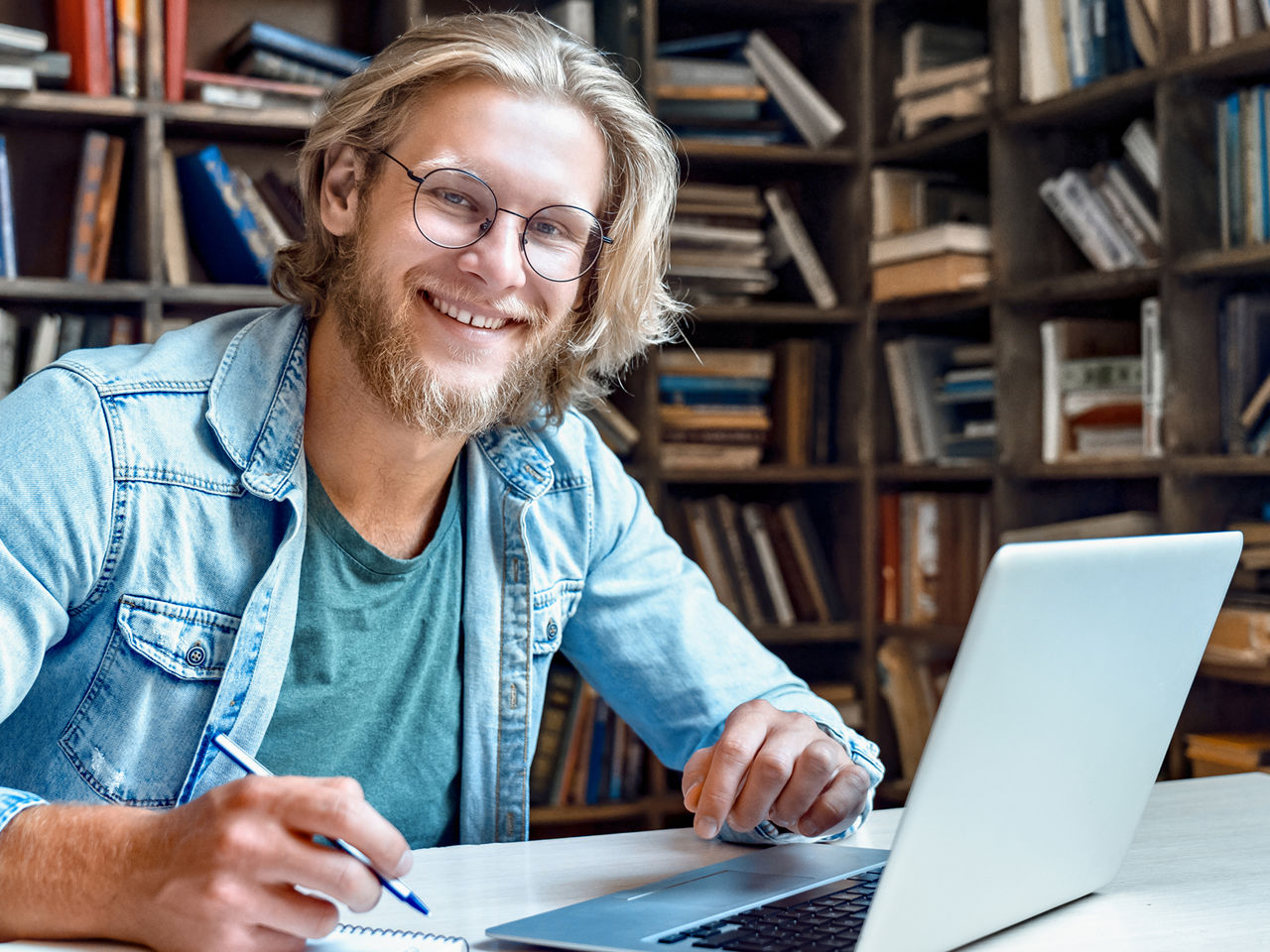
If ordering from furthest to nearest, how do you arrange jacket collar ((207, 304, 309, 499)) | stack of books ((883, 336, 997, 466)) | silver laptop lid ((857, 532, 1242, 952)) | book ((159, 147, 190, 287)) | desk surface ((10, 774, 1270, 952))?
stack of books ((883, 336, 997, 466)) < book ((159, 147, 190, 287)) < jacket collar ((207, 304, 309, 499)) < desk surface ((10, 774, 1270, 952)) < silver laptop lid ((857, 532, 1242, 952))

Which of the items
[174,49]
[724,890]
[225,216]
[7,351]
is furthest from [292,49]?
[724,890]

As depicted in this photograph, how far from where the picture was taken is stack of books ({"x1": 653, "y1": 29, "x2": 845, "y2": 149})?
9.77 feet

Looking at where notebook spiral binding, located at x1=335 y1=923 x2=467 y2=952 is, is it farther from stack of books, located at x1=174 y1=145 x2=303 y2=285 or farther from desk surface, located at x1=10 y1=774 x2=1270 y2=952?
stack of books, located at x1=174 y1=145 x2=303 y2=285

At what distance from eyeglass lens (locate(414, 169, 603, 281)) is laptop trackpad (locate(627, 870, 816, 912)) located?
2.41ft

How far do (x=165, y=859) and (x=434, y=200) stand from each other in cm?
83

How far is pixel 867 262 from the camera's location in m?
3.07

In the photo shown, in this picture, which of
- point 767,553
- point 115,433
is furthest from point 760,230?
point 115,433

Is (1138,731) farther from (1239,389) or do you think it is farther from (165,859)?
(1239,389)

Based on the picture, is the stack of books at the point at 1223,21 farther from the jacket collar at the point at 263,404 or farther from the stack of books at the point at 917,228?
the jacket collar at the point at 263,404

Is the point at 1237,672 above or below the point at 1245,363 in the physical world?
below

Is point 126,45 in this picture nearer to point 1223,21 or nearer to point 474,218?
point 474,218

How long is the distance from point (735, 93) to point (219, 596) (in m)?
2.18

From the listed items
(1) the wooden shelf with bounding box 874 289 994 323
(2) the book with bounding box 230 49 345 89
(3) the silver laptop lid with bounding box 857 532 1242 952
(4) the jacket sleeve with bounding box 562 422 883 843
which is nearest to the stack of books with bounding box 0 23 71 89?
(2) the book with bounding box 230 49 345 89

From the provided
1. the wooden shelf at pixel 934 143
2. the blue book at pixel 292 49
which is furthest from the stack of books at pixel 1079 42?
the blue book at pixel 292 49
